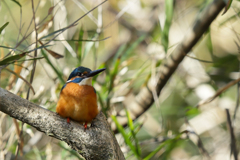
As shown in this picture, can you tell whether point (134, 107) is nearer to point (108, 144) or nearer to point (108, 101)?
point (108, 101)

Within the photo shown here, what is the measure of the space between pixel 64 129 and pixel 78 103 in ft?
1.44

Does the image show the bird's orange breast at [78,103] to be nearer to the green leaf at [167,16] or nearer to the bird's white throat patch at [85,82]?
the bird's white throat patch at [85,82]

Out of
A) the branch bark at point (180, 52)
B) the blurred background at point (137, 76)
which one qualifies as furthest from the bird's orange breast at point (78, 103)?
the branch bark at point (180, 52)

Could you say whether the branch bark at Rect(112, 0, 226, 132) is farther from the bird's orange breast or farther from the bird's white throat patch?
the bird's orange breast

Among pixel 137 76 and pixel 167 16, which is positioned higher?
pixel 167 16

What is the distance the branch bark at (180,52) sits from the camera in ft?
8.21

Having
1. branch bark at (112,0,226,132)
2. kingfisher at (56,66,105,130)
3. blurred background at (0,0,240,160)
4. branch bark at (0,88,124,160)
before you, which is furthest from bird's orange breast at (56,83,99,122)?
branch bark at (112,0,226,132)

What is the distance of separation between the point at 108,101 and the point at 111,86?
0.20 meters

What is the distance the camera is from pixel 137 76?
3352 millimetres

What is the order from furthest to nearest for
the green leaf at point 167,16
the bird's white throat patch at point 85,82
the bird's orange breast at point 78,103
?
the green leaf at point 167,16 < the bird's white throat patch at point 85,82 < the bird's orange breast at point 78,103

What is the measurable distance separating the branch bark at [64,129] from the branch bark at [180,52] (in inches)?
48.8

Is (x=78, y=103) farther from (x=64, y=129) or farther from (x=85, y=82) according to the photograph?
(x=64, y=129)

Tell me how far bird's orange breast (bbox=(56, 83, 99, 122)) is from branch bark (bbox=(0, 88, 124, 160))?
19 cm

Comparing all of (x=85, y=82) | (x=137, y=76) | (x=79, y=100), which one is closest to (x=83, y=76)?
(x=85, y=82)
